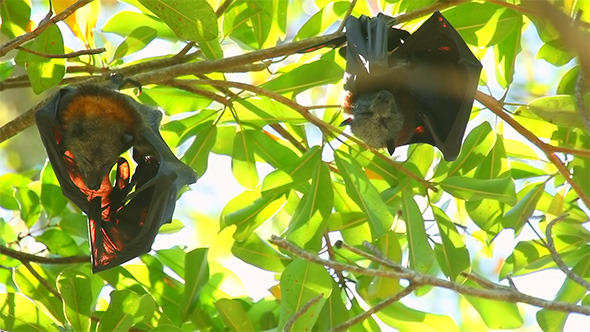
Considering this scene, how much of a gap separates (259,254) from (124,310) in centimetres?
99

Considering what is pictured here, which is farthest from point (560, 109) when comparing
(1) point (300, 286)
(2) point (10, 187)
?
(2) point (10, 187)

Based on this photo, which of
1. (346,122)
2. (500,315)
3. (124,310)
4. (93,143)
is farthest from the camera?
(500,315)

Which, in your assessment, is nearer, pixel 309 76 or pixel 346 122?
pixel 309 76

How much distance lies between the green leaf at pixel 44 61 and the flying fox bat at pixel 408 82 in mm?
1362

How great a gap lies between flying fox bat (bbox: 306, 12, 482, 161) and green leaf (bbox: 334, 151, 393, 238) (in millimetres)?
218

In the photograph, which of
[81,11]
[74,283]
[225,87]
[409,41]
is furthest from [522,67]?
[74,283]

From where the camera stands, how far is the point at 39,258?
4.28 meters

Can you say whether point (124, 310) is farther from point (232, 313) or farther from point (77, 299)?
point (232, 313)

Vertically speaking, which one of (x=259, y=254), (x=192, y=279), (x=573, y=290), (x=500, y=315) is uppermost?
(x=259, y=254)

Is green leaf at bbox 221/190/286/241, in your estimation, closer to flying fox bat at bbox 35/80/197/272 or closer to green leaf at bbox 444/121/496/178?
flying fox bat at bbox 35/80/197/272

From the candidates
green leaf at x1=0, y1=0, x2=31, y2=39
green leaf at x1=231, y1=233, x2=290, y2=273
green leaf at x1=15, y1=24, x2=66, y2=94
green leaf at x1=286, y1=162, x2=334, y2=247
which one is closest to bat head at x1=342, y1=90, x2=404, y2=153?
green leaf at x1=286, y1=162, x2=334, y2=247

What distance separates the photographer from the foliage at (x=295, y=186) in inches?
150

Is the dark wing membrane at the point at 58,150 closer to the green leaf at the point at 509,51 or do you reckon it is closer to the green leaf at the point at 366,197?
the green leaf at the point at 366,197

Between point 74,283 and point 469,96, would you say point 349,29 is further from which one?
point 74,283
